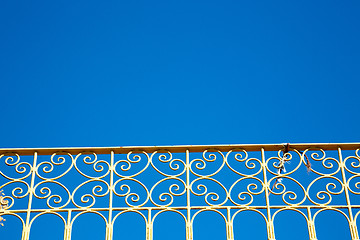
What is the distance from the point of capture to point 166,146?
661 cm

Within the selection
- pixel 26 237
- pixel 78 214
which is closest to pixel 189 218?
pixel 78 214

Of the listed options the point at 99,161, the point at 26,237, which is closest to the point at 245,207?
the point at 99,161

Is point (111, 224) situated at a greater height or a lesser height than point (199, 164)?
lesser

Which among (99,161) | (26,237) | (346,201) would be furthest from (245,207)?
(26,237)

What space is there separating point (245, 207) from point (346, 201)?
0.89m

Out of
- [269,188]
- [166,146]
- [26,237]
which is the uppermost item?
[166,146]

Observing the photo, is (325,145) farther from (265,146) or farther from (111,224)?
(111,224)

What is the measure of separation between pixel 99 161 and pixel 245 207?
1361 millimetres

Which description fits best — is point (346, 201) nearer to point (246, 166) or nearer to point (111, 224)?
point (246, 166)

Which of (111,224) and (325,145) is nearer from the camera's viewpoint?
(111,224)

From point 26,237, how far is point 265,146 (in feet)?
7.39

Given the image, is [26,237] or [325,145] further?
Result: [325,145]

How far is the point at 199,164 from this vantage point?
6.57 m

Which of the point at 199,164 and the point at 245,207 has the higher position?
the point at 199,164
